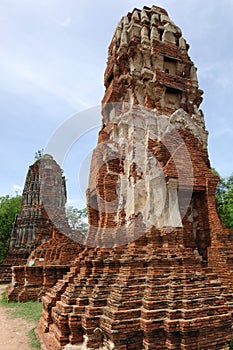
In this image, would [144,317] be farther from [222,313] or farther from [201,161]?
Answer: [201,161]

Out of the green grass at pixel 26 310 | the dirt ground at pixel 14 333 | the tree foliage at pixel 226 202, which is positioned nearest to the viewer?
the dirt ground at pixel 14 333

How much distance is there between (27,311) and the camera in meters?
9.52

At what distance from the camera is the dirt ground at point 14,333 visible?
6.20 m

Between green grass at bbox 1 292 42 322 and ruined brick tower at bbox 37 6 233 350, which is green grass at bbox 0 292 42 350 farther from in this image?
ruined brick tower at bbox 37 6 233 350

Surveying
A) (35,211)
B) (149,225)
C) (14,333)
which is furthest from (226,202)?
(35,211)

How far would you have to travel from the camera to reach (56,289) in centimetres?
676

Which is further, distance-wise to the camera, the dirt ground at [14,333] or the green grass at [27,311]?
the green grass at [27,311]

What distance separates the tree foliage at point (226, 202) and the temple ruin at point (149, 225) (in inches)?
278

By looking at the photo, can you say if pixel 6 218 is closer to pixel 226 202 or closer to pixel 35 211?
pixel 35 211

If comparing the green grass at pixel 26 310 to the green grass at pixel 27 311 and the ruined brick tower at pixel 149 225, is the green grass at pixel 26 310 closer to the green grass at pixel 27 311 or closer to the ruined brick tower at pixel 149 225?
the green grass at pixel 27 311

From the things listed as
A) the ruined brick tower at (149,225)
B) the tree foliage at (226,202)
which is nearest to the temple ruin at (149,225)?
the ruined brick tower at (149,225)

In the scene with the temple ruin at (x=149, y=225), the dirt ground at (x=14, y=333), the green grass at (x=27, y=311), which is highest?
the temple ruin at (x=149, y=225)

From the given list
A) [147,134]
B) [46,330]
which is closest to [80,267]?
[46,330]

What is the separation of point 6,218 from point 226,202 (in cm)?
2536
